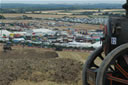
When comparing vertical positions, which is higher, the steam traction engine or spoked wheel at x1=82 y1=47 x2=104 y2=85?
the steam traction engine

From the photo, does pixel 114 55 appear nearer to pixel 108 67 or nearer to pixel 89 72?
pixel 108 67

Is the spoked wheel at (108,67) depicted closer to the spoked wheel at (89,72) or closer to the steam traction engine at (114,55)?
the steam traction engine at (114,55)

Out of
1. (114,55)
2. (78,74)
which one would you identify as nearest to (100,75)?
(114,55)

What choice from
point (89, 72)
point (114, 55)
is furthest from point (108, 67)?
point (89, 72)

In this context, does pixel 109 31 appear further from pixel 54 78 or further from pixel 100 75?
pixel 54 78

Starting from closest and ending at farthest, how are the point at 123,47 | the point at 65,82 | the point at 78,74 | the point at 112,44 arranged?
the point at 123,47 < the point at 112,44 < the point at 65,82 < the point at 78,74

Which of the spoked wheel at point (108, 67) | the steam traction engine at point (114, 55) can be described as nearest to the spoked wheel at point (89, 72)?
the steam traction engine at point (114, 55)

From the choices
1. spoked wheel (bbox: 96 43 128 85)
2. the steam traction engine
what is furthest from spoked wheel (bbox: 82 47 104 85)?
spoked wheel (bbox: 96 43 128 85)

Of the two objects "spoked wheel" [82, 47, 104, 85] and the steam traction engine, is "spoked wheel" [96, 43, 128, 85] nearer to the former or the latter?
the steam traction engine

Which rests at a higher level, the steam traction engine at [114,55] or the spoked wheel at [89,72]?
the steam traction engine at [114,55]

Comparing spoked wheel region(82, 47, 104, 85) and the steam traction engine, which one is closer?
the steam traction engine

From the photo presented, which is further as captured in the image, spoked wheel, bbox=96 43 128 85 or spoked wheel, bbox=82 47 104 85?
spoked wheel, bbox=82 47 104 85
